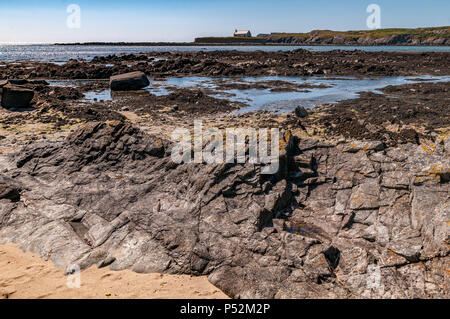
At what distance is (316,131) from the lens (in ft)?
53.6

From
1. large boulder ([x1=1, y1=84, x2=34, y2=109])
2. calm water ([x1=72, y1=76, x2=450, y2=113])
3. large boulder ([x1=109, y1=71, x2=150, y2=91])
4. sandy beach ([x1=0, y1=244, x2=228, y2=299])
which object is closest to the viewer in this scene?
sandy beach ([x1=0, y1=244, x2=228, y2=299])

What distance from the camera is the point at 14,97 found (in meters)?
21.1

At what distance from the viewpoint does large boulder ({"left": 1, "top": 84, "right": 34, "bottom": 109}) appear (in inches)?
832

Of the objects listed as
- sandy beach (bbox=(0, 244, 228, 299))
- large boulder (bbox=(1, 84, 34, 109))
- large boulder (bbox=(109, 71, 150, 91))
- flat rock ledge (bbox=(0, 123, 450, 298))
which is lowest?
sandy beach (bbox=(0, 244, 228, 299))

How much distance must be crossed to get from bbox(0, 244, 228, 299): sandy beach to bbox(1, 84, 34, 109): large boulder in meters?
19.5

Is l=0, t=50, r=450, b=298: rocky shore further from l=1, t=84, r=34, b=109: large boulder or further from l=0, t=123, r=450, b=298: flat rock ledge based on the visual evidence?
l=1, t=84, r=34, b=109: large boulder

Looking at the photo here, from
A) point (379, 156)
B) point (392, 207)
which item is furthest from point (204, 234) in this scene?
point (379, 156)

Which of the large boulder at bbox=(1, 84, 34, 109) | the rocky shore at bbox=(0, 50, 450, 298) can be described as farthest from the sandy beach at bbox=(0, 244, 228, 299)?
the large boulder at bbox=(1, 84, 34, 109)

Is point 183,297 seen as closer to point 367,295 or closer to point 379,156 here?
point 367,295

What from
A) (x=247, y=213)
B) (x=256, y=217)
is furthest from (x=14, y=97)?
(x=256, y=217)

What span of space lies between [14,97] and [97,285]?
846 inches

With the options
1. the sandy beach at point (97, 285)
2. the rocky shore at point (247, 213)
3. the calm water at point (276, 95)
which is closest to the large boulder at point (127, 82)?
the calm water at point (276, 95)

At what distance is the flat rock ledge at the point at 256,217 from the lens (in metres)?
5.50

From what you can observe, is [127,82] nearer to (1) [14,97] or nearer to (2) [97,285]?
(1) [14,97]
